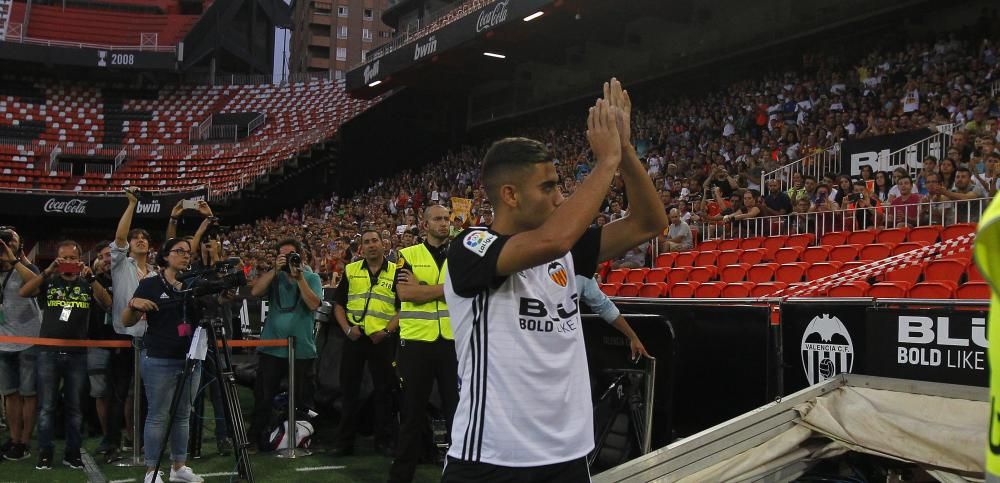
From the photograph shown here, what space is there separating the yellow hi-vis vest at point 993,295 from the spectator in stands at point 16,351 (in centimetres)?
726

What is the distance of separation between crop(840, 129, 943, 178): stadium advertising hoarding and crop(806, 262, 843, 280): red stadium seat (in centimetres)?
376

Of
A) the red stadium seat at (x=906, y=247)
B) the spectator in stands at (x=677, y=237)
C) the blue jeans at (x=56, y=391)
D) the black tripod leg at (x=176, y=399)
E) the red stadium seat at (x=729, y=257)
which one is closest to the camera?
the black tripod leg at (x=176, y=399)

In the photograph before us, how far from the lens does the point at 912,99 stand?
14.0 metres

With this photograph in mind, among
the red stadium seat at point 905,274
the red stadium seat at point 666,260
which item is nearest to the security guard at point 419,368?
the red stadium seat at point 905,274

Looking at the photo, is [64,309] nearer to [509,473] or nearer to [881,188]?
[509,473]

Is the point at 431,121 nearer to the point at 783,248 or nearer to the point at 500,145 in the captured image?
the point at 783,248

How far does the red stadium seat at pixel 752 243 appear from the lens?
1078cm

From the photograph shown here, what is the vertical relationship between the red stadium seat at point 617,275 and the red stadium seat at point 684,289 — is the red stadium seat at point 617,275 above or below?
above

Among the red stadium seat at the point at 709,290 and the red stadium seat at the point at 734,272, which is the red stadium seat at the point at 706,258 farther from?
the red stadium seat at the point at 709,290

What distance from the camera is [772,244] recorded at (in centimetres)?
1053

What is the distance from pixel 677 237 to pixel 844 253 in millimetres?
3240

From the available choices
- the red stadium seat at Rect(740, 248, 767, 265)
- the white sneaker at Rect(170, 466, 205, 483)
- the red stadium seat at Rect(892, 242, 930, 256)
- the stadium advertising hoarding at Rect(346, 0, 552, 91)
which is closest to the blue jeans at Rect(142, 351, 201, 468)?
the white sneaker at Rect(170, 466, 205, 483)

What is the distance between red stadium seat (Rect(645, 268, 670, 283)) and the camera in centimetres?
1053

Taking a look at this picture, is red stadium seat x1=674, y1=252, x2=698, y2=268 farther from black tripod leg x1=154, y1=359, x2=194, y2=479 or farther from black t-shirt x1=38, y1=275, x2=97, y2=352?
black t-shirt x1=38, y1=275, x2=97, y2=352
